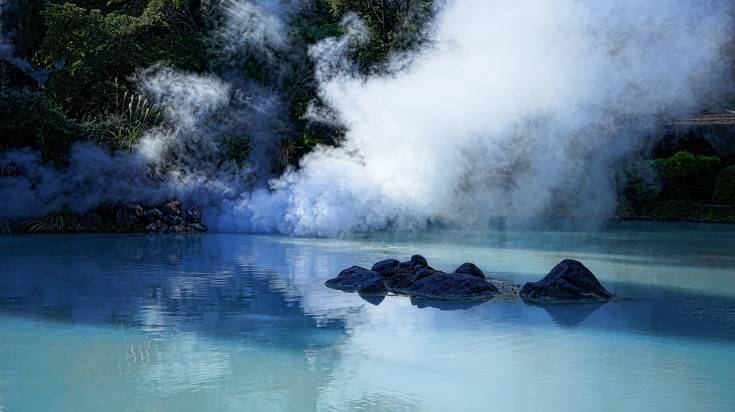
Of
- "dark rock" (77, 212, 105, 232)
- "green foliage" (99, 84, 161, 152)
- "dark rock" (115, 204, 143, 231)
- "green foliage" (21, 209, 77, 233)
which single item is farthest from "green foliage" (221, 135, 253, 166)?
"green foliage" (21, 209, 77, 233)

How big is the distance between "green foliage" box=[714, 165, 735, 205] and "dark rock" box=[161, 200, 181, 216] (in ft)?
56.8

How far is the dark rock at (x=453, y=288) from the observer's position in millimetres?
12219

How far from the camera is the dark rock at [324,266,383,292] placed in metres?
12.9

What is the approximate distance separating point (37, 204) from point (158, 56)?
7178mm

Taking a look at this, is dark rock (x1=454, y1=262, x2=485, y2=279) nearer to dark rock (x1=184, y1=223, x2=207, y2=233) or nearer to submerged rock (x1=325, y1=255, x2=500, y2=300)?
submerged rock (x1=325, y1=255, x2=500, y2=300)

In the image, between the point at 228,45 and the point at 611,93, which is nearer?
the point at 611,93

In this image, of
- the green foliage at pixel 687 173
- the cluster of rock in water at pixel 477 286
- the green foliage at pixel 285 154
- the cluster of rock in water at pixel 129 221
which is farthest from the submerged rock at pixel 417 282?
the green foliage at pixel 687 173

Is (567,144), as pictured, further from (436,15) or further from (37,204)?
(37,204)

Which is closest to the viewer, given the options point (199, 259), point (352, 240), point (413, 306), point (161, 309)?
point (161, 309)

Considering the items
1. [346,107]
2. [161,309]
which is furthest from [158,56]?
[161,309]

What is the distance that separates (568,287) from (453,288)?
152 centimetres

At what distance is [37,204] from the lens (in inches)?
891

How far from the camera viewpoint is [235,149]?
86.3 ft

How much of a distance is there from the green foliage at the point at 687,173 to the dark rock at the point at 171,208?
52.6ft
